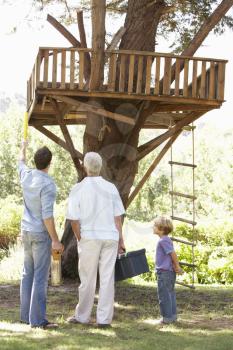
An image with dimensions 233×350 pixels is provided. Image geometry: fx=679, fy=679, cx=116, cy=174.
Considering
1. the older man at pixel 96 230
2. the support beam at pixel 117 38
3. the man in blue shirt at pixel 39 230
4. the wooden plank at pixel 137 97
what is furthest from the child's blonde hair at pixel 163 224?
the support beam at pixel 117 38

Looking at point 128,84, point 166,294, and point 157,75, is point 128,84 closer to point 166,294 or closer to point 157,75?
point 157,75

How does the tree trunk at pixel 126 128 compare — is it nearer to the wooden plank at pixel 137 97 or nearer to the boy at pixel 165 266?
the wooden plank at pixel 137 97

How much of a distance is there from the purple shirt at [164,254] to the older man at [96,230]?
767 mm

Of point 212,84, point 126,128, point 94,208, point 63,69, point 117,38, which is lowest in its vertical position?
point 94,208

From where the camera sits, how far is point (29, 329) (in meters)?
6.72

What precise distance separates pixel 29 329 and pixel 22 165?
66.1 inches

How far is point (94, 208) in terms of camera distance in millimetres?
6895

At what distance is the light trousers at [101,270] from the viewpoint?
6898mm

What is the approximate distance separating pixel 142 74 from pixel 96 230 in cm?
463

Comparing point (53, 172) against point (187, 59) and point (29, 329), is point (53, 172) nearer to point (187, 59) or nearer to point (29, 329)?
point (187, 59)

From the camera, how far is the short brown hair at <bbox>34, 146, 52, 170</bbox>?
672cm

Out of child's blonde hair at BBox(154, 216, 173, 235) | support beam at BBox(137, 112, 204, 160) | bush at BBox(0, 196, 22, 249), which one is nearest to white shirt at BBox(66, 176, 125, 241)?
child's blonde hair at BBox(154, 216, 173, 235)

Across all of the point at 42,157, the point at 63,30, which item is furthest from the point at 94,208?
the point at 63,30

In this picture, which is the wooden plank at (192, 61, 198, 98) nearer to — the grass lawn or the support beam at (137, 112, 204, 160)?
the support beam at (137, 112, 204, 160)
